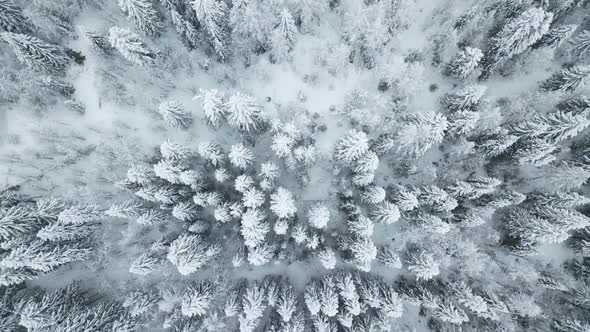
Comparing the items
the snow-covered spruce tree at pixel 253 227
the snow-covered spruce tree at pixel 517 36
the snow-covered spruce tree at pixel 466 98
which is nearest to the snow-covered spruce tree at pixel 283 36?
the snow-covered spruce tree at pixel 253 227

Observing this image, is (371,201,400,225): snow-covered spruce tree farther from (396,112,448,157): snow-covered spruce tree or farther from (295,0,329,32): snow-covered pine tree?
(295,0,329,32): snow-covered pine tree

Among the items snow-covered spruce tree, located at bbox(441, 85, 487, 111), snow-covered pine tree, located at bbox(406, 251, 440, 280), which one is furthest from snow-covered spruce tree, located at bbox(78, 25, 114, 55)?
snow-covered pine tree, located at bbox(406, 251, 440, 280)

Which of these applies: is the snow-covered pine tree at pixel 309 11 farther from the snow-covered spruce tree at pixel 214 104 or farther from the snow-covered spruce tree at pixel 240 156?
the snow-covered spruce tree at pixel 240 156

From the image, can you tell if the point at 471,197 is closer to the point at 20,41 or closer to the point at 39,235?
the point at 39,235

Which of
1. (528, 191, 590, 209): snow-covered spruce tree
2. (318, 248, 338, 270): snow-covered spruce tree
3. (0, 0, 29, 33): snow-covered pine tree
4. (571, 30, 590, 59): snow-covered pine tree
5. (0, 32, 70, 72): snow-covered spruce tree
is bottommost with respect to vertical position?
(318, 248, 338, 270): snow-covered spruce tree

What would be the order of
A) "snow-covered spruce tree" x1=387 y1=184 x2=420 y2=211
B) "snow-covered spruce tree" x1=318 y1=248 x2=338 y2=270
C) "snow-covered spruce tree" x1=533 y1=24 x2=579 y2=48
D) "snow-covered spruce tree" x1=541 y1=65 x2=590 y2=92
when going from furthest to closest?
"snow-covered spruce tree" x1=541 y1=65 x2=590 y2=92
"snow-covered spruce tree" x1=533 y1=24 x2=579 y2=48
"snow-covered spruce tree" x1=318 y1=248 x2=338 y2=270
"snow-covered spruce tree" x1=387 y1=184 x2=420 y2=211
